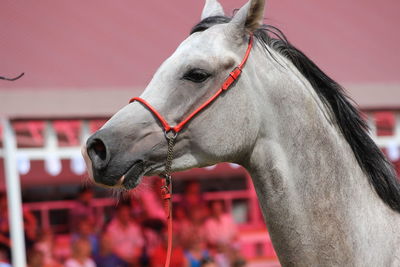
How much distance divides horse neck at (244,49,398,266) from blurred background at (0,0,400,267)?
3051 millimetres

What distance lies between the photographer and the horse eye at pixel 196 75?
2820mm

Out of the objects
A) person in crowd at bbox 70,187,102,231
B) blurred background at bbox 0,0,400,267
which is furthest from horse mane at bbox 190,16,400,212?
person in crowd at bbox 70,187,102,231

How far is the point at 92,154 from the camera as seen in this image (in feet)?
8.77

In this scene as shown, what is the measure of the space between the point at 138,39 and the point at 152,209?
222cm

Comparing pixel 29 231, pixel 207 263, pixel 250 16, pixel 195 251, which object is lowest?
pixel 207 263

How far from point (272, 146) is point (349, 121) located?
1.28 feet

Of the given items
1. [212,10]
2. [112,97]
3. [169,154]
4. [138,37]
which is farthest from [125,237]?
[169,154]

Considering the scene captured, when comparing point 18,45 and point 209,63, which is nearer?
point 209,63

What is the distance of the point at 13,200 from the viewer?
7.11m

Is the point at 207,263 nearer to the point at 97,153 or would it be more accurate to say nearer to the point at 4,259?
the point at 4,259

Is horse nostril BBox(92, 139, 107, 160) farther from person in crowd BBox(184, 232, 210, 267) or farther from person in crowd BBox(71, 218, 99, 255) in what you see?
person in crowd BBox(184, 232, 210, 267)

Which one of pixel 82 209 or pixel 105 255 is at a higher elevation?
pixel 82 209

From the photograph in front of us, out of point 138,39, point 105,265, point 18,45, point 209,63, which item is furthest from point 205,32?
point 138,39

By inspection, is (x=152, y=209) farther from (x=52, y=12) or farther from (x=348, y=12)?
Answer: (x=348, y=12)
